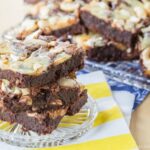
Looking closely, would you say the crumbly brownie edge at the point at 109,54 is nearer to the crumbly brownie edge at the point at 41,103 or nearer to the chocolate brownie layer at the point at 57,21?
the chocolate brownie layer at the point at 57,21

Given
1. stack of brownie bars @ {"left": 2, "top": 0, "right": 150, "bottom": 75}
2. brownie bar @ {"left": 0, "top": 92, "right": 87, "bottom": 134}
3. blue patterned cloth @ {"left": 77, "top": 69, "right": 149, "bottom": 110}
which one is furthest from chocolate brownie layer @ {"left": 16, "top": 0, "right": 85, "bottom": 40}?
brownie bar @ {"left": 0, "top": 92, "right": 87, "bottom": 134}

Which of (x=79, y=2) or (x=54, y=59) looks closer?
(x=54, y=59)

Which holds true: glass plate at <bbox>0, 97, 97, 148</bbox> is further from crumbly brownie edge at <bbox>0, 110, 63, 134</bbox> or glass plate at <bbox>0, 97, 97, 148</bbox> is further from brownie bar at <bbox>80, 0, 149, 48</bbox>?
brownie bar at <bbox>80, 0, 149, 48</bbox>

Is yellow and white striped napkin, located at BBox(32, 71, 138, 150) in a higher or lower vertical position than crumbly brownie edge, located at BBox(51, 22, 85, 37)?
higher

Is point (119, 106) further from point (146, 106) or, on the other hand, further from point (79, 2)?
point (79, 2)

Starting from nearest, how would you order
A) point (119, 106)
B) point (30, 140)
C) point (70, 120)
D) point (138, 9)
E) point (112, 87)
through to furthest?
point (30, 140) → point (70, 120) → point (119, 106) → point (112, 87) → point (138, 9)

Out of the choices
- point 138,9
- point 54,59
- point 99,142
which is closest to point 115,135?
point 99,142
